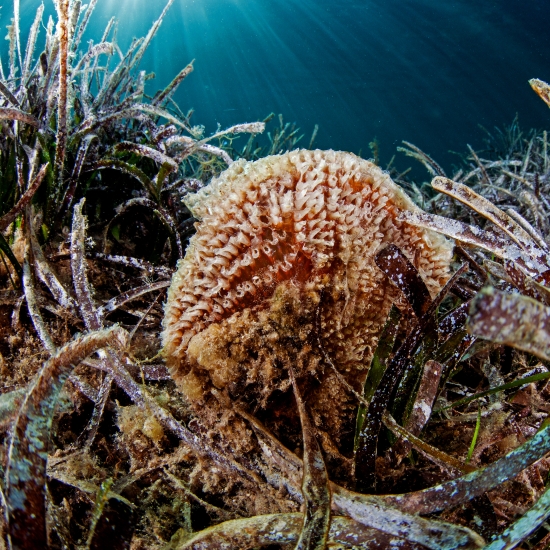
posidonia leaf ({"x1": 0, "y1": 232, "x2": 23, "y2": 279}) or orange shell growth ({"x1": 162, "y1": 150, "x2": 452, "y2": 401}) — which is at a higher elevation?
orange shell growth ({"x1": 162, "y1": 150, "x2": 452, "y2": 401})

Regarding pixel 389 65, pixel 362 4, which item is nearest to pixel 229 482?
pixel 362 4

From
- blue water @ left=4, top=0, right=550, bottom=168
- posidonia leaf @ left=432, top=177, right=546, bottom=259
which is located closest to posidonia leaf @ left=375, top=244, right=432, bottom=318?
posidonia leaf @ left=432, top=177, right=546, bottom=259

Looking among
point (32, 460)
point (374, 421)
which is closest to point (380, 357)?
point (374, 421)

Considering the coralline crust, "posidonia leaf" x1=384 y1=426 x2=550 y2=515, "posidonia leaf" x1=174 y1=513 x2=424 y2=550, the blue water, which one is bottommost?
"posidonia leaf" x1=174 y1=513 x2=424 y2=550

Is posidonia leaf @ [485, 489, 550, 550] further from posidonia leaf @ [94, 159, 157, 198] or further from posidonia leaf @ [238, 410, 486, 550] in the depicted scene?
posidonia leaf @ [94, 159, 157, 198]

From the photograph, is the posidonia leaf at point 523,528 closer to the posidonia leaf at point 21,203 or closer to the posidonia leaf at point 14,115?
the posidonia leaf at point 21,203

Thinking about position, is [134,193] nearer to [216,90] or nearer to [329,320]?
[329,320]

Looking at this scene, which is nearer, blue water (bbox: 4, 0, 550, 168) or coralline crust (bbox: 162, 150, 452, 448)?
coralline crust (bbox: 162, 150, 452, 448)

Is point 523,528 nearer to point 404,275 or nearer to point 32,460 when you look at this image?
point 404,275
